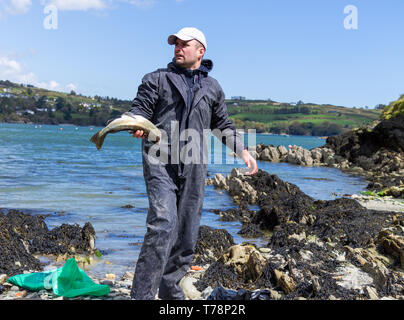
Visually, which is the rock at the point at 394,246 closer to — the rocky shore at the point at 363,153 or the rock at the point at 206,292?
the rock at the point at 206,292

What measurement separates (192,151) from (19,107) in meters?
205

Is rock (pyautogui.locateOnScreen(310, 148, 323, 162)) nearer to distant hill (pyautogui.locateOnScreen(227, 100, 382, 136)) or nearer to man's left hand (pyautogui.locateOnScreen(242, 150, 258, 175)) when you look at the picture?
man's left hand (pyautogui.locateOnScreen(242, 150, 258, 175))

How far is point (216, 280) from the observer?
7008 millimetres

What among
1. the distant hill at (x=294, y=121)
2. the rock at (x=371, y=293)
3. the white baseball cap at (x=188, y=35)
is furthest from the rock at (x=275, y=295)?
the distant hill at (x=294, y=121)

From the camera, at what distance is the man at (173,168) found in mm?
4973

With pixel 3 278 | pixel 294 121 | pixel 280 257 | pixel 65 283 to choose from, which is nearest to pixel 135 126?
pixel 65 283

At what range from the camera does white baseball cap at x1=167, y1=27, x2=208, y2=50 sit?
5.23m

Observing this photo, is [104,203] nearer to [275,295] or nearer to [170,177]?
[275,295]

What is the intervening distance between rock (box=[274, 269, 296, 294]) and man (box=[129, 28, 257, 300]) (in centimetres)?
171

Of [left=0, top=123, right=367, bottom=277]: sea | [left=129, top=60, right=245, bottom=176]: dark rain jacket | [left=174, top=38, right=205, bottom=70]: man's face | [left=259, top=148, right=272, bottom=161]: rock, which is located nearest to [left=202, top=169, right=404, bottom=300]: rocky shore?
[left=0, top=123, right=367, bottom=277]: sea

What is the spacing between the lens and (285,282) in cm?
655

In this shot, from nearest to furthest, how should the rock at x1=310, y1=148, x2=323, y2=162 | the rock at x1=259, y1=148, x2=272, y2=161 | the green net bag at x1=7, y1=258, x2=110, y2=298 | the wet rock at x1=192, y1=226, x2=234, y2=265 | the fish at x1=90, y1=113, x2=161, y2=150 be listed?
the fish at x1=90, y1=113, x2=161, y2=150, the green net bag at x1=7, y1=258, x2=110, y2=298, the wet rock at x1=192, y1=226, x2=234, y2=265, the rock at x1=310, y1=148, x2=323, y2=162, the rock at x1=259, y1=148, x2=272, y2=161
